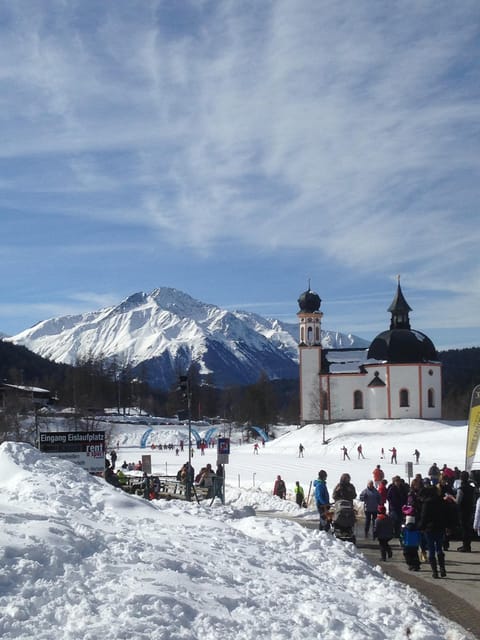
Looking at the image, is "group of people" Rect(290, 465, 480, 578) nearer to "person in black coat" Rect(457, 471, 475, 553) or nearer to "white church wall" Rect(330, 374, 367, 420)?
"person in black coat" Rect(457, 471, 475, 553)

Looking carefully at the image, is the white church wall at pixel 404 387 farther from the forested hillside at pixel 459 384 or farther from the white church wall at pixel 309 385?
the forested hillside at pixel 459 384

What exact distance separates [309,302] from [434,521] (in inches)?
2924

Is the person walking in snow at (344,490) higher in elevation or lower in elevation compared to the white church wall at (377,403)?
lower

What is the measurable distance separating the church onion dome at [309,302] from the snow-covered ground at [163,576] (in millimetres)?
70501

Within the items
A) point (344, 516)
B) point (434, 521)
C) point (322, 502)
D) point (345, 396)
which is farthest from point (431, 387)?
point (434, 521)

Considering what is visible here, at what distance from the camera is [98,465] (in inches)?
866

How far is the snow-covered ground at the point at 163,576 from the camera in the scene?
25.5 feet

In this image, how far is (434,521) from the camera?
1340 cm

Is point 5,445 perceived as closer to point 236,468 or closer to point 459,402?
point 236,468

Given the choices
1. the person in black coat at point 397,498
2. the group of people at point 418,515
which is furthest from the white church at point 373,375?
the person in black coat at point 397,498

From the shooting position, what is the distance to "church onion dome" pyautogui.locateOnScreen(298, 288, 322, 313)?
86.9 metres

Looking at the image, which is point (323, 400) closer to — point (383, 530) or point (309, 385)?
point (309, 385)

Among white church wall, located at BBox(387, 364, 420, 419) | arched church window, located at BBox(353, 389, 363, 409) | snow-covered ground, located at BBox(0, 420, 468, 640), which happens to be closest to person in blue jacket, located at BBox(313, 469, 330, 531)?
snow-covered ground, located at BBox(0, 420, 468, 640)

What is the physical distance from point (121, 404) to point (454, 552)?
121151mm
